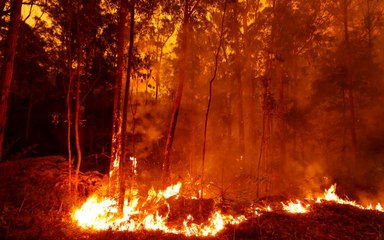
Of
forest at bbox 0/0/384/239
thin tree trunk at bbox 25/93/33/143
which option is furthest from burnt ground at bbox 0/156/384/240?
thin tree trunk at bbox 25/93/33/143

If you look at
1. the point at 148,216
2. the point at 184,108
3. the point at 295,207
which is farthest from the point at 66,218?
the point at 184,108

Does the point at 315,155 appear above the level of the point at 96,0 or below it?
below

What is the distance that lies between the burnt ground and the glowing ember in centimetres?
30

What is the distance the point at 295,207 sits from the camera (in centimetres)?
964

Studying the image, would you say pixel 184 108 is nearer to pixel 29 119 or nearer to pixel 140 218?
pixel 29 119

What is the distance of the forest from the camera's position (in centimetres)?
895

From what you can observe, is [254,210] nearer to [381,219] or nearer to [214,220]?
[214,220]

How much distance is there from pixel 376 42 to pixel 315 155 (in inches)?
418

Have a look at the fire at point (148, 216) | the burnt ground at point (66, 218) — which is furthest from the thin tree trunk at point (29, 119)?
the fire at point (148, 216)

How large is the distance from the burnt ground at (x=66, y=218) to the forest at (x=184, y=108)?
0.19ft

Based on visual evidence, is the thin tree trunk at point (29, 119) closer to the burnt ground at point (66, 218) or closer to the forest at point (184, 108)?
the forest at point (184, 108)

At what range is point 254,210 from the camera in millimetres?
8891

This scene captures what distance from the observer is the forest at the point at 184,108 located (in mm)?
8953

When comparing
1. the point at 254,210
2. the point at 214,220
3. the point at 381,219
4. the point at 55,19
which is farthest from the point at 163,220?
the point at 55,19
